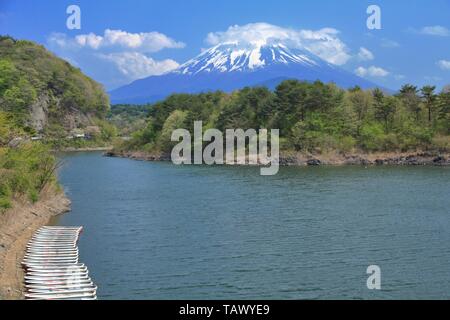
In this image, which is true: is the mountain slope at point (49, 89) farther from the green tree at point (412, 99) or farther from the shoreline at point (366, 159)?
the green tree at point (412, 99)

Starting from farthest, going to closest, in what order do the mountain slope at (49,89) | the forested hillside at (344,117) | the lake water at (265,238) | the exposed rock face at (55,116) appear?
the exposed rock face at (55,116) < the mountain slope at (49,89) < the forested hillside at (344,117) < the lake water at (265,238)

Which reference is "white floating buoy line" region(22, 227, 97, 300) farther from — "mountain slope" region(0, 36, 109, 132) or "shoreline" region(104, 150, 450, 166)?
"mountain slope" region(0, 36, 109, 132)

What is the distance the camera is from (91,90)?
116125 millimetres

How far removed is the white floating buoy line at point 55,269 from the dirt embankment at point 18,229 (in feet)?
0.95

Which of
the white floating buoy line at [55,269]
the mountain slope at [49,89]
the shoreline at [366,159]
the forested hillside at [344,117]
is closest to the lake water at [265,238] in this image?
the white floating buoy line at [55,269]

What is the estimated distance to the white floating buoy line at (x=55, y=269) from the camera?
14742 millimetres

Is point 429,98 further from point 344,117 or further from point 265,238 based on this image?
point 265,238

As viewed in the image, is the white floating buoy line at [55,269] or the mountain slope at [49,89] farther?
the mountain slope at [49,89]

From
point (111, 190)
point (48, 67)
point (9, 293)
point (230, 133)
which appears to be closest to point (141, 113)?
point (48, 67)

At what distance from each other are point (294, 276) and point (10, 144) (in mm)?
18826

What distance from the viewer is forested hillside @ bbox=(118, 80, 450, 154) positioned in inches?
2326

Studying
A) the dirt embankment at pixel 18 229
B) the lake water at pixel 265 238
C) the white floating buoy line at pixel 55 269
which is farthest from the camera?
the lake water at pixel 265 238

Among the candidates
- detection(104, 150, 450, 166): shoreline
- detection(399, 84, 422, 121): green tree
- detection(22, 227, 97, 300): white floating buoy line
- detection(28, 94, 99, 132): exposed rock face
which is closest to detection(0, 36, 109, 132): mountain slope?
detection(28, 94, 99, 132): exposed rock face
